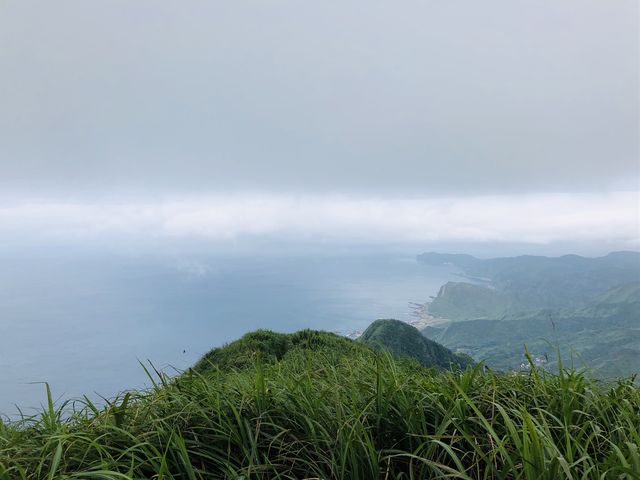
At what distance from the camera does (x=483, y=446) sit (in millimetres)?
Answer: 1310

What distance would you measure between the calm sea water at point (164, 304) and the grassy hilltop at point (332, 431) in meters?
0.40

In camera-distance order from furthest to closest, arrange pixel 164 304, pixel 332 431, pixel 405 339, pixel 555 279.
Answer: pixel 555 279 < pixel 164 304 < pixel 405 339 < pixel 332 431

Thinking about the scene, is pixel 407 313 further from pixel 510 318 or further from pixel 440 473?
pixel 440 473

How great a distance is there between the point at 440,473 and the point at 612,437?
2.54 ft

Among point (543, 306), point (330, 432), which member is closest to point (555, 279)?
point (543, 306)

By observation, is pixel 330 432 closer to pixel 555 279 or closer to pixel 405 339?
pixel 405 339

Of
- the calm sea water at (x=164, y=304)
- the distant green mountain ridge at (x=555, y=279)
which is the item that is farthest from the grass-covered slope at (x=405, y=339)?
the distant green mountain ridge at (x=555, y=279)

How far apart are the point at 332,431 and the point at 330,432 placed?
12mm

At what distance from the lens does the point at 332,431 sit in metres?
1.36

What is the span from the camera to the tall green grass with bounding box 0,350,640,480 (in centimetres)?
115

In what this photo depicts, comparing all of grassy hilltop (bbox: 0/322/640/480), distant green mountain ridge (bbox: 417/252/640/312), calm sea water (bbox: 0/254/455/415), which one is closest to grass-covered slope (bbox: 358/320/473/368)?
calm sea water (bbox: 0/254/455/415)

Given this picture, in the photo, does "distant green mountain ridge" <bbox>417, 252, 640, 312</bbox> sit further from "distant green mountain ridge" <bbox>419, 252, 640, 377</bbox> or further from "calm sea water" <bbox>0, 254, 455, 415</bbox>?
"calm sea water" <bbox>0, 254, 455, 415</bbox>

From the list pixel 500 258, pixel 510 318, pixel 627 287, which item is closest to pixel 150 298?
pixel 510 318

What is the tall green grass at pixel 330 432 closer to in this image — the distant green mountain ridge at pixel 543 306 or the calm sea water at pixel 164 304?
the calm sea water at pixel 164 304
